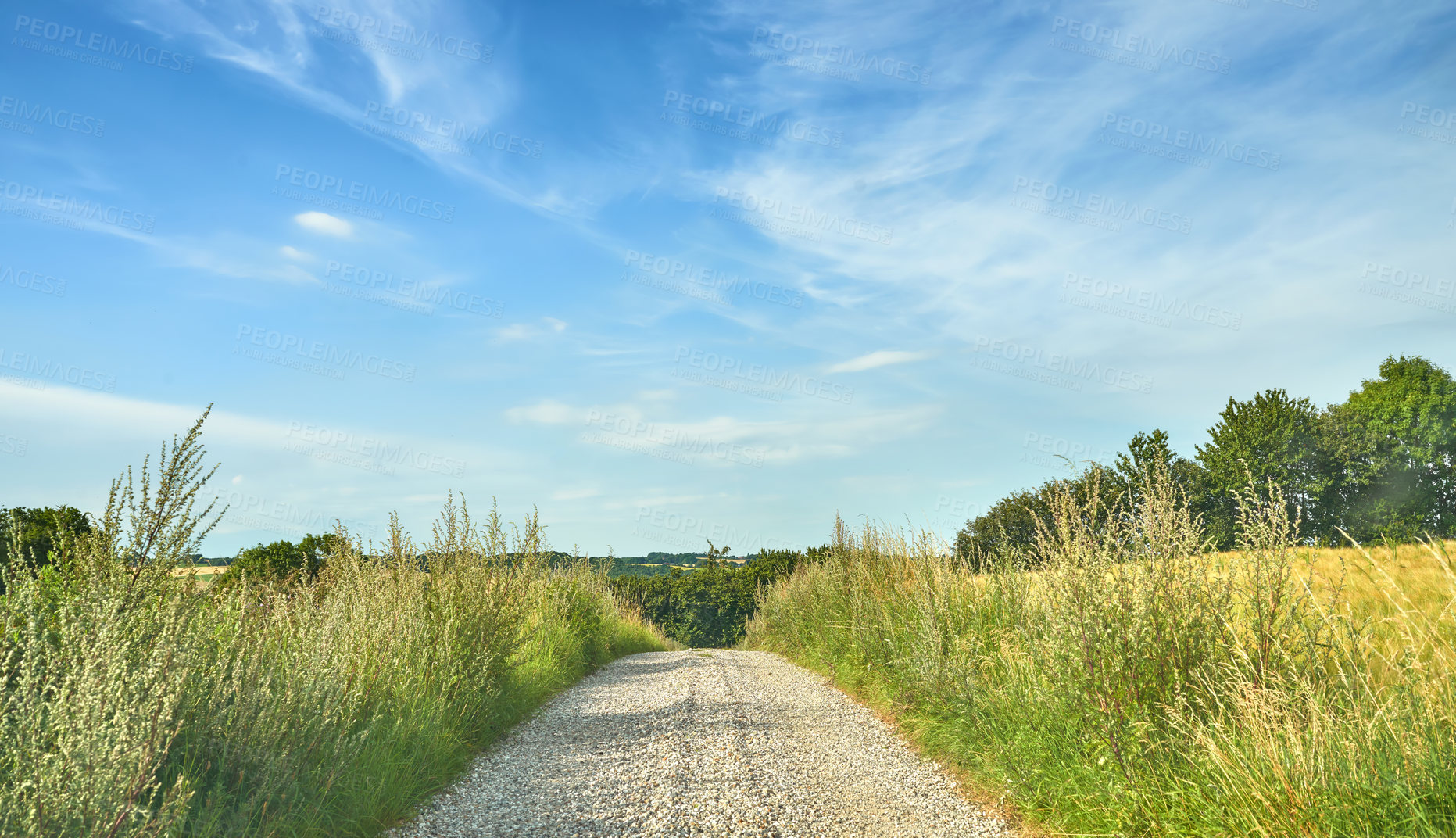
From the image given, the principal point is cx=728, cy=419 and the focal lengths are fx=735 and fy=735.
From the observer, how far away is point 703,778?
18.3ft

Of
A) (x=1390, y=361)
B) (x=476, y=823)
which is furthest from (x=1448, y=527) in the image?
(x=476, y=823)

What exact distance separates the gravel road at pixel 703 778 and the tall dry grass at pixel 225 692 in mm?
494

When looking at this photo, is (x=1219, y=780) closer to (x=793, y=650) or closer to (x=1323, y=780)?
(x=1323, y=780)

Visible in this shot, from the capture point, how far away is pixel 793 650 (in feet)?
47.9

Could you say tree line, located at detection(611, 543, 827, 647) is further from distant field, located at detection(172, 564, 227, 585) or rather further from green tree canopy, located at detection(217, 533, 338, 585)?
distant field, located at detection(172, 564, 227, 585)

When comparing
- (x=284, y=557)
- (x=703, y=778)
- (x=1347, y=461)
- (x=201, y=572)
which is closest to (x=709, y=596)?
(x=284, y=557)

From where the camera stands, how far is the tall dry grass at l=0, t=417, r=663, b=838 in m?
2.96

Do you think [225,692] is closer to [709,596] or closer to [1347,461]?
[709,596]

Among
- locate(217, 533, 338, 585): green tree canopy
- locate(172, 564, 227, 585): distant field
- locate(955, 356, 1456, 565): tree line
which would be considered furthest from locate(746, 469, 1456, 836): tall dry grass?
locate(955, 356, 1456, 565): tree line

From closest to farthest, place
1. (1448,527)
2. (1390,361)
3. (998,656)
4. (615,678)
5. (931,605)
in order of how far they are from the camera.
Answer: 1. (998,656)
2. (931,605)
3. (615,678)
4. (1448,527)
5. (1390,361)

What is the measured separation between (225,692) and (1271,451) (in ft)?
157

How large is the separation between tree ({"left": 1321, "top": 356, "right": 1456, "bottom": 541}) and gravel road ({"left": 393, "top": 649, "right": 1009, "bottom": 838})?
146 feet

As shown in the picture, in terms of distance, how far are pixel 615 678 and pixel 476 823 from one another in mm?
6623

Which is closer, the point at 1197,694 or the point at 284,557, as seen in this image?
the point at 1197,694
